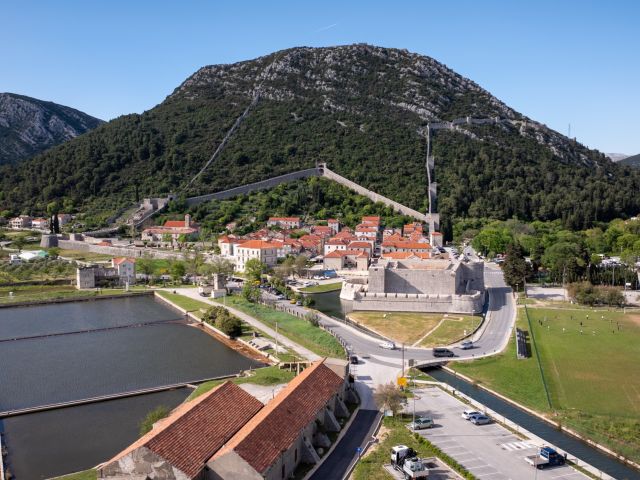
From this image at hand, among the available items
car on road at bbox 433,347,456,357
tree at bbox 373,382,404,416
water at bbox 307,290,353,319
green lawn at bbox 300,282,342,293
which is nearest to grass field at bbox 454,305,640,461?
car on road at bbox 433,347,456,357

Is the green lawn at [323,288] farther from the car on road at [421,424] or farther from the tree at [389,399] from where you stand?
the car on road at [421,424]

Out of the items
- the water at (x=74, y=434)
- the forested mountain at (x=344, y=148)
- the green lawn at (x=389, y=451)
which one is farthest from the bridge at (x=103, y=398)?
the forested mountain at (x=344, y=148)

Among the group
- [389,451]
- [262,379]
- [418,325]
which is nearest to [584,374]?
[418,325]

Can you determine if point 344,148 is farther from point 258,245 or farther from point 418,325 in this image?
point 418,325

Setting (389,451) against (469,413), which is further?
(469,413)

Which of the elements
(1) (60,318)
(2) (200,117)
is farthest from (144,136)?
(1) (60,318)

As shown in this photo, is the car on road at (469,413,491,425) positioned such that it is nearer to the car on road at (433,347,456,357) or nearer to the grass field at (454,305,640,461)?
the grass field at (454,305,640,461)
